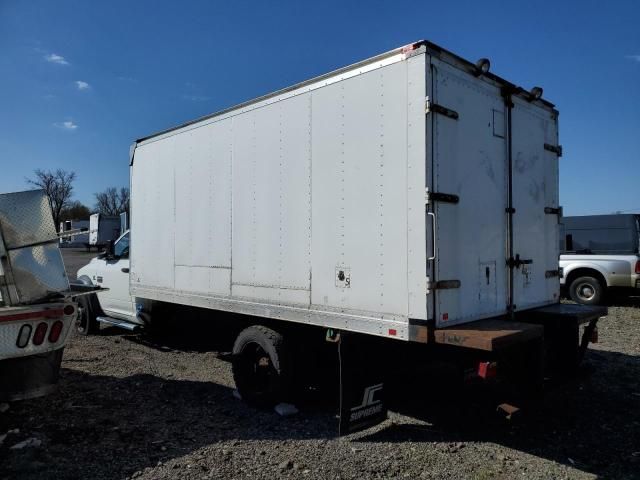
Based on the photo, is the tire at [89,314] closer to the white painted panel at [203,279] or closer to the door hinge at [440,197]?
the white painted panel at [203,279]

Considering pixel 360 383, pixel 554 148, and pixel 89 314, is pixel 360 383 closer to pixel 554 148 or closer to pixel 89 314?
pixel 554 148

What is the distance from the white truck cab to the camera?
7910 millimetres

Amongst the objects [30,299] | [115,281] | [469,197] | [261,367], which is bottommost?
[261,367]

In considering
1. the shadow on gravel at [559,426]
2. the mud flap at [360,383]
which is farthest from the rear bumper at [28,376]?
the shadow on gravel at [559,426]

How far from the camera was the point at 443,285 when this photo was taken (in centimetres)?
384

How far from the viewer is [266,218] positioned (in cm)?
504

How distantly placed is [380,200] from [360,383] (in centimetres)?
152

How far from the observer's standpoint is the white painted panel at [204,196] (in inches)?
218

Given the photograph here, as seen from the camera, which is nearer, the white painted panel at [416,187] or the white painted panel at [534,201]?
the white painted panel at [416,187]

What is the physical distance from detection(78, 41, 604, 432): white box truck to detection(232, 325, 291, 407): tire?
20 mm

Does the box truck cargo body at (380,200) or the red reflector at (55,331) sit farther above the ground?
the box truck cargo body at (380,200)

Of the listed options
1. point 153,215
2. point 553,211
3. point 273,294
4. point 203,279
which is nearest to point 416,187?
point 273,294

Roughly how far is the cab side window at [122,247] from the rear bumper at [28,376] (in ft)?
13.5

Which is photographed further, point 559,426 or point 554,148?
point 554,148
